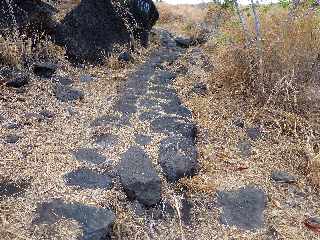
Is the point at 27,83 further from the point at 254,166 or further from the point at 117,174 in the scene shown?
the point at 254,166

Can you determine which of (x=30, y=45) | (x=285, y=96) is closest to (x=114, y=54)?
(x=30, y=45)

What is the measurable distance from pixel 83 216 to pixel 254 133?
6.04 feet

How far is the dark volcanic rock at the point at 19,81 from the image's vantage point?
4.38 m

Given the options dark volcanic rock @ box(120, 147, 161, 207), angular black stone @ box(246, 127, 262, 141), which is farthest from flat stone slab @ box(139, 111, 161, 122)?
dark volcanic rock @ box(120, 147, 161, 207)

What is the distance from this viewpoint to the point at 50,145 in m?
3.42

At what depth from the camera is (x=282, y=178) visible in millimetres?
3426

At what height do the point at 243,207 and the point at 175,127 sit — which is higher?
the point at 175,127

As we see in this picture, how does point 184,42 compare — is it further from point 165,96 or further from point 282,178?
point 282,178

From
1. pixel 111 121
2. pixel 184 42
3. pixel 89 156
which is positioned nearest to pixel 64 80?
pixel 111 121

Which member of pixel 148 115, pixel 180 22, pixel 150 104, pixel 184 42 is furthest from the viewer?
pixel 180 22

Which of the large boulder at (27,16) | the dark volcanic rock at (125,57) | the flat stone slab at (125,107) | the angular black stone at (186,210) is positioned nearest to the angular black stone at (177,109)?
the flat stone slab at (125,107)

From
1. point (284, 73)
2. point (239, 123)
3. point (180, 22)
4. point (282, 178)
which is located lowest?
point (180, 22)

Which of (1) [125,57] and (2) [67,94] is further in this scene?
(1) [125,57]

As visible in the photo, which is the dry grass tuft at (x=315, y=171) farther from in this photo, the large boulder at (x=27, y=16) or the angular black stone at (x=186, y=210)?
the large boulder at (x=27, y=16)
